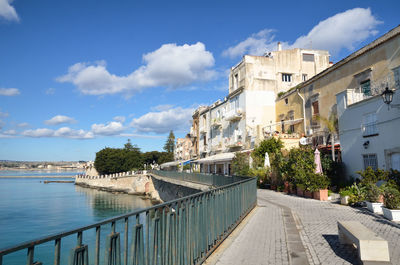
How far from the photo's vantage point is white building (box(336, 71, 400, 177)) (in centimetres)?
1291

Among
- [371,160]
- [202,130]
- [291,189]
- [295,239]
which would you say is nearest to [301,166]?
[291,189]

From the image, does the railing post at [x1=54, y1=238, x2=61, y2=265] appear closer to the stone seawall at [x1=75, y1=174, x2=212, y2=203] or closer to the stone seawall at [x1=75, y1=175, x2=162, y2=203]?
the stone seawall at [x1=75, y1=174, x2=212, y2=203]

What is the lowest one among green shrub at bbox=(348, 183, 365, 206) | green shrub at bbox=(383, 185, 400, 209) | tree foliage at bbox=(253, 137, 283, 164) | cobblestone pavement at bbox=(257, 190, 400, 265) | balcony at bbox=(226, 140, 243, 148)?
cobblestone pavement at bbox=(257, 190, 400, 265)

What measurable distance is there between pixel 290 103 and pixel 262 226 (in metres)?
23.4

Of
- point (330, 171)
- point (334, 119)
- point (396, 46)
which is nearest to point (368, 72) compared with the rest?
point (396, 46)

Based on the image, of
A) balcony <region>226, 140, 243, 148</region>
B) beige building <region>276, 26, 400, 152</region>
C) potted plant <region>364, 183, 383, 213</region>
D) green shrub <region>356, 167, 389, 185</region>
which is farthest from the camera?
balcony <region>226, 140, 243, 148</region>

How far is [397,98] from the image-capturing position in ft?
41.7

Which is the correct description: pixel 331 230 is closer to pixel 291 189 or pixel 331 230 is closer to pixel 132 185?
pixel 291 189

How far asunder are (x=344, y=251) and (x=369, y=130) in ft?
35.2

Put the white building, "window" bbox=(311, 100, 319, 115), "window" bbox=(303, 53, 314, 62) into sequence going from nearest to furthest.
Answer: the white building, "window" bbox=(311, 100, 319, 115), "window" bbox=(303, 53, 314, 62)

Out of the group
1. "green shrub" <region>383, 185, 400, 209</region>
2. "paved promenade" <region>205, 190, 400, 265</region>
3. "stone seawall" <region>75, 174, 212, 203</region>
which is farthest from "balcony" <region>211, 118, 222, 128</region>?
"green shrub" <region>383, 185, 400, 209</region>

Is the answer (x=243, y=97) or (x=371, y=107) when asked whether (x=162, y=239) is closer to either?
(x=371, y=107)

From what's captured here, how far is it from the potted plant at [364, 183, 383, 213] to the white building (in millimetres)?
3136

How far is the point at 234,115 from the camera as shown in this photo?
33.2 metres
